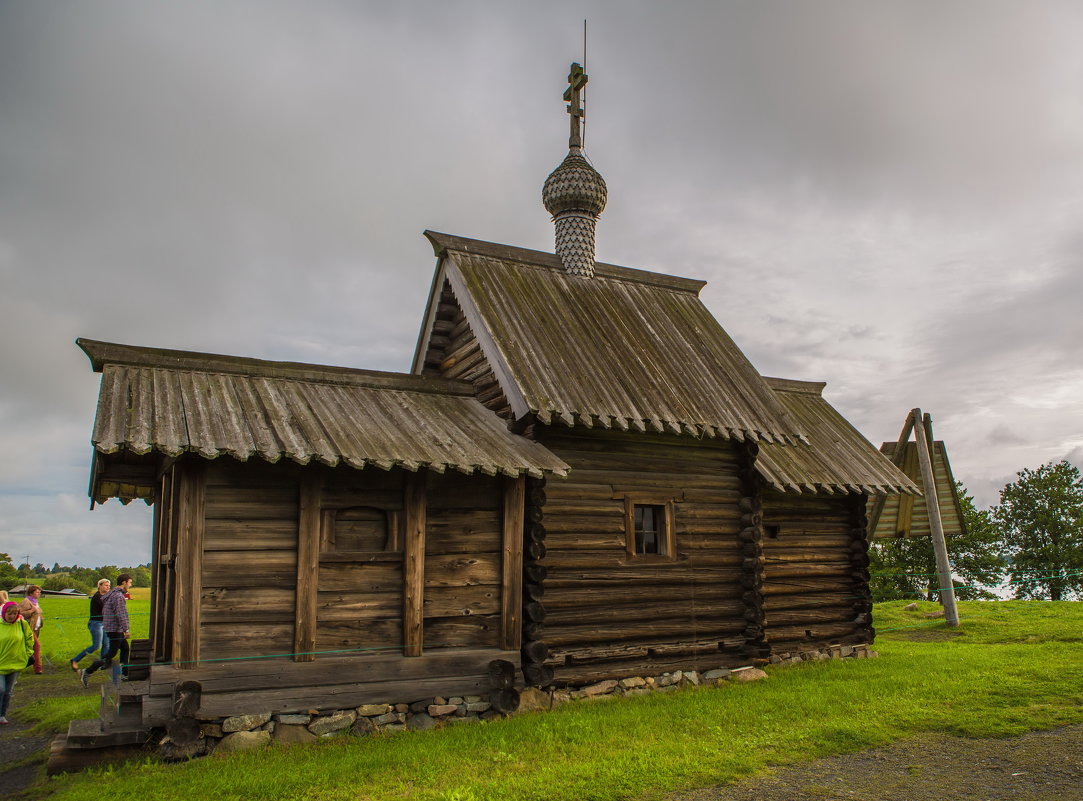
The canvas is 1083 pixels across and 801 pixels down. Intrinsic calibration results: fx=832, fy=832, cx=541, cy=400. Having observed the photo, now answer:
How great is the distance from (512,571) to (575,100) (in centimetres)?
1103

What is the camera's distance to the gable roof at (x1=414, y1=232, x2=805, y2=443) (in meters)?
12.2

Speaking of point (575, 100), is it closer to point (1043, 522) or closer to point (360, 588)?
point (360, 588)

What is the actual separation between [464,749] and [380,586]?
221 cm

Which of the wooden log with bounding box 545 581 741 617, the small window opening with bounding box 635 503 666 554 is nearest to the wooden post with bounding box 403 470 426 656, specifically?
the wooden log with bounding box 545 581 741 617

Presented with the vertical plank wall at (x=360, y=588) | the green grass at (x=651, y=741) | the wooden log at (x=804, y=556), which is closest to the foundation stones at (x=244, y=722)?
the green grass at (x=651, y=741)

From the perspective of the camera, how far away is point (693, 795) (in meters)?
7.62

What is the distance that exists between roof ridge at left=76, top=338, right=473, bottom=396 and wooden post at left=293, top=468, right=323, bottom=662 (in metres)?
2.15

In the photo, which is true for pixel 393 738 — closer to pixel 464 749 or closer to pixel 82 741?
pixel 464 749

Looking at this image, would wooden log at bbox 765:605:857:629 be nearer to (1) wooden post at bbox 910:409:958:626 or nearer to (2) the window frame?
(2) the window frame

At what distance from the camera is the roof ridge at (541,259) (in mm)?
14398

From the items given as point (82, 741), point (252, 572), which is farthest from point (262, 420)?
point (82, 741)

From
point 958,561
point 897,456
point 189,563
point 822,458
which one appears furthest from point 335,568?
point 958,561

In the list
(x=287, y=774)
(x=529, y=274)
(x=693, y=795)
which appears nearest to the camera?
(x=693, y=795)

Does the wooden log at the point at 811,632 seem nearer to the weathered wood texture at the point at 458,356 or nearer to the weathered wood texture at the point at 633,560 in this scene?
the weathered wood texture at the point at 633,560
